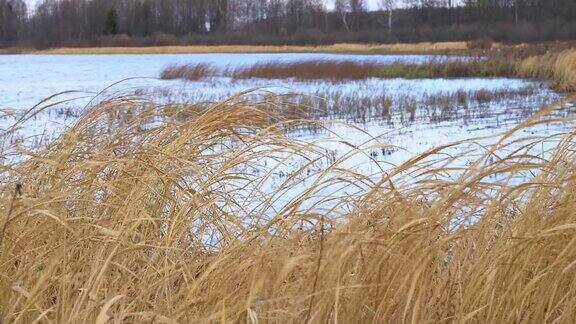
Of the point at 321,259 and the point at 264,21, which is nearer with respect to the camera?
the point at 321,259

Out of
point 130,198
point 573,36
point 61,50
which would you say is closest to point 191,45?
point 61,50

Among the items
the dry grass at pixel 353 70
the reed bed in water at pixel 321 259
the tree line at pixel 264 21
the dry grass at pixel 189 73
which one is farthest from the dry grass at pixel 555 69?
the tree line at pixel 264 21

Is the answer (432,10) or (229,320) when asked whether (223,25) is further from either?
(229,320)

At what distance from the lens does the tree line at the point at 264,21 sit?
181ft

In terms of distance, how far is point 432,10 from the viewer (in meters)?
67.6

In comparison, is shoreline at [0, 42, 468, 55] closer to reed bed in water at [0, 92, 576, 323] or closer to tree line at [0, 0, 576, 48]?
tree line at [0, 0, 576, 48]

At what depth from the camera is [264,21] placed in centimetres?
7644

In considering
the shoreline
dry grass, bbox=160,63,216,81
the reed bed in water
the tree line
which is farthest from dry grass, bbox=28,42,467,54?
the reed bed in water

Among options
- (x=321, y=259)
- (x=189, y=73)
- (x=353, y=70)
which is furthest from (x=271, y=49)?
(x=321, y=259)

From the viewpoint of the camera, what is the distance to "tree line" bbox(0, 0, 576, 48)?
55188mm

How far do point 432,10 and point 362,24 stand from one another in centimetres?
691

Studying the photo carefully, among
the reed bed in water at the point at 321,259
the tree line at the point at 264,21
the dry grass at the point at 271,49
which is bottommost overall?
the reed bed in water at the point at 321,259

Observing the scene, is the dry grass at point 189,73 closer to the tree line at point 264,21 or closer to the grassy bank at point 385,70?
the grassy bank at point 385,70

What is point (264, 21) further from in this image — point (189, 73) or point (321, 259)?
point (321, 259)
